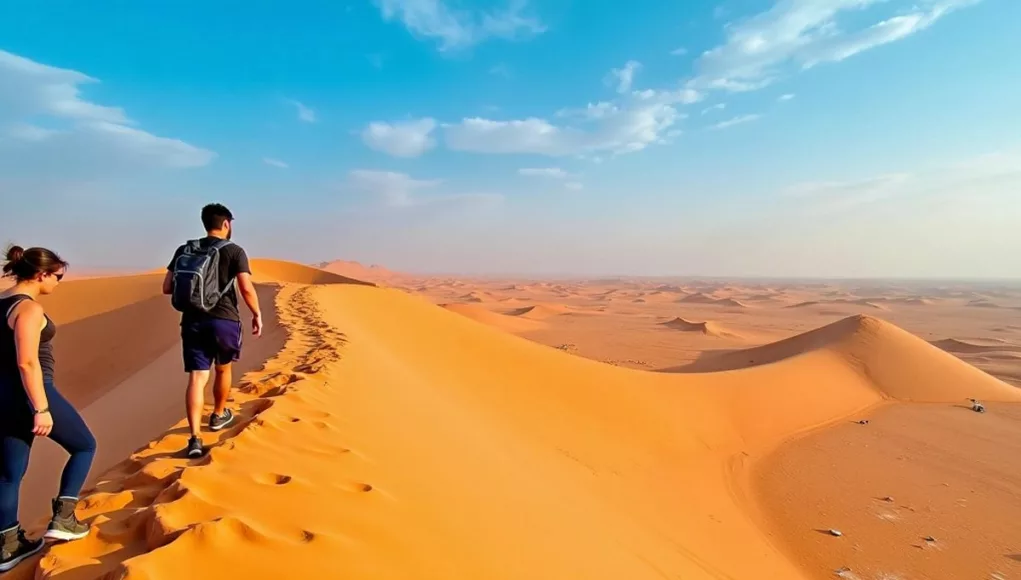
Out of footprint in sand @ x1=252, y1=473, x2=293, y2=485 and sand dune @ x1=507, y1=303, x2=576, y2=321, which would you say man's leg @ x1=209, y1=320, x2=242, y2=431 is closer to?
footprint in sand @ x1=252, y1=473, x2=293, y2=485

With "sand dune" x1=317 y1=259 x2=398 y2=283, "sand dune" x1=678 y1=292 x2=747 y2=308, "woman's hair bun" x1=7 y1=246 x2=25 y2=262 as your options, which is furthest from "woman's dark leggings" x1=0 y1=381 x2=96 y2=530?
"sand dune" x1=317 y1=259 x2=398 y2=283

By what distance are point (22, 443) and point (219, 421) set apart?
4.52 feet

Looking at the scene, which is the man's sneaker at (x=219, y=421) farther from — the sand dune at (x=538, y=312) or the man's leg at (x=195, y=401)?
the sand dune at (x=538, y=312)

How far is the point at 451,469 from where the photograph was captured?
3.79m

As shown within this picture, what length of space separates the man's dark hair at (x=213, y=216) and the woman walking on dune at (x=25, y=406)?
0.99m

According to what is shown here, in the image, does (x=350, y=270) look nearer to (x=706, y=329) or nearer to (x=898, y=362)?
(x=706, y=329)

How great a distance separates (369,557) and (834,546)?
6180mm

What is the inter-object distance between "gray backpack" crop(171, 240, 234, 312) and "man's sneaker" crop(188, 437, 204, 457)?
85cm

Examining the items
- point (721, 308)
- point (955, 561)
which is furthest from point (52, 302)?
point (721, 308)

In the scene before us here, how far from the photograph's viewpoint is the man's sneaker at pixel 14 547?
1998 millimetres

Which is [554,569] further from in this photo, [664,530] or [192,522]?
[664,530]

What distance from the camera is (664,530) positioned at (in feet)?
16.2

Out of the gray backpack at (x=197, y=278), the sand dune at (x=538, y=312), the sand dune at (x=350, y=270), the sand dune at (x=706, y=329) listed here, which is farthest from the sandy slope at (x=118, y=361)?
the sand dune at (x=350, y=270)

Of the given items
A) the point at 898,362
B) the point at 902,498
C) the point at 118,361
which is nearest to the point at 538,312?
the point at 898,362
